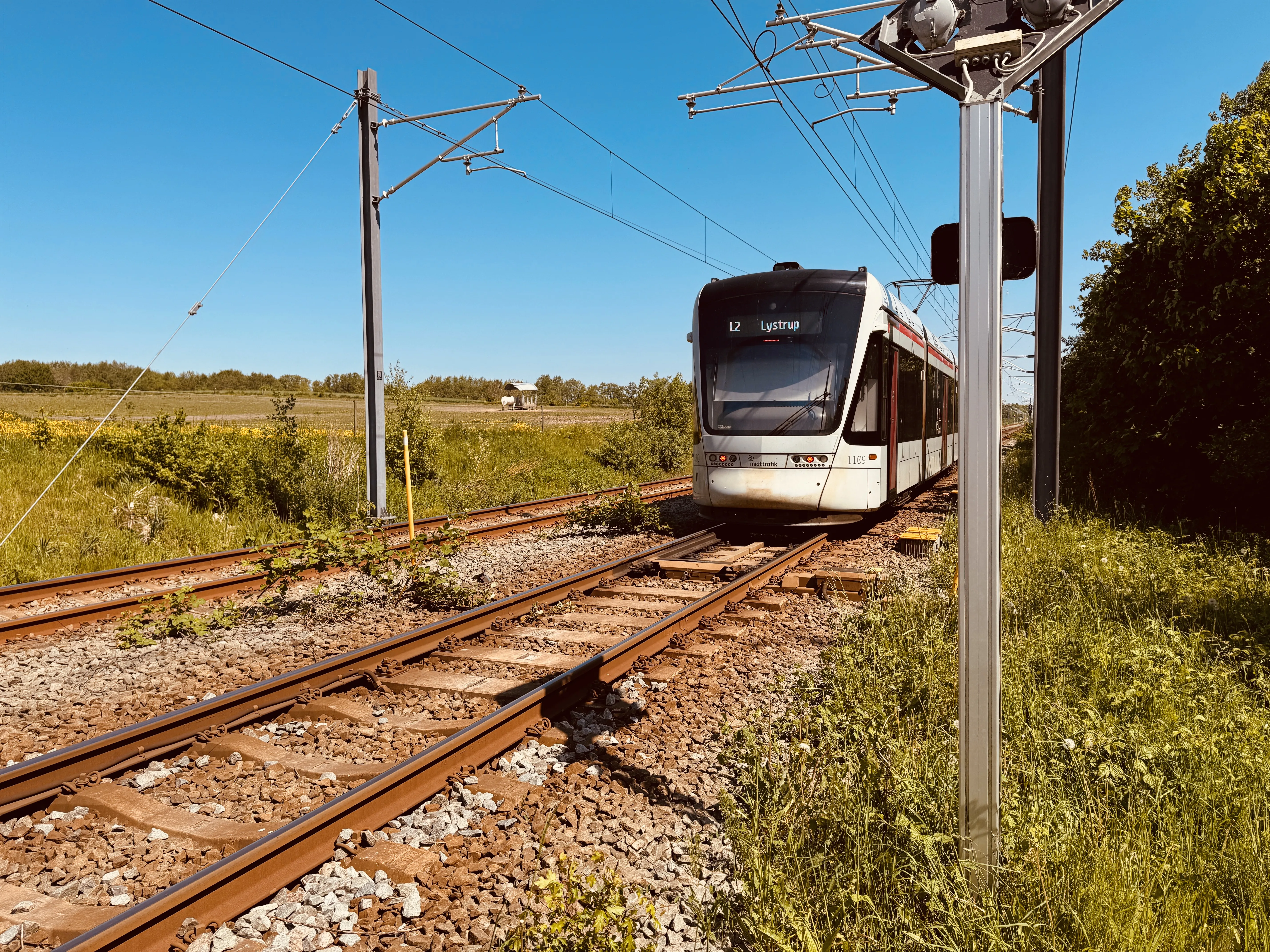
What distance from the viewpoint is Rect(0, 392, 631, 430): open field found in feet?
108

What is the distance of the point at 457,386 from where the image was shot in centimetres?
7619

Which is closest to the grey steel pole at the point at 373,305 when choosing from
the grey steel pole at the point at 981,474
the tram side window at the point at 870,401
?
the tram side window at the point at 870,401

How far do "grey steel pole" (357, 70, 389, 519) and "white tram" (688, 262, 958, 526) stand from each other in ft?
18.8

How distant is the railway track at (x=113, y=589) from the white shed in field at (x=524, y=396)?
64654mm

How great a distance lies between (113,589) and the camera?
838 centimetres

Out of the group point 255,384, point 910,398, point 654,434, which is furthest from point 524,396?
point 910,398

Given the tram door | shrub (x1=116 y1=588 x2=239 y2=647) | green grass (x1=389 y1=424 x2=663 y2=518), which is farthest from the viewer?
green grass (x1=389 y1=424 x2=663 y2=518)

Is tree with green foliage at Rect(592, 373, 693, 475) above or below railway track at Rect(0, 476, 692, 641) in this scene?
above

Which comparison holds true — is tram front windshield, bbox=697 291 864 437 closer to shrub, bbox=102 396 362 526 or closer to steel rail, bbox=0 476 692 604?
steel rail, bbox=0 476 692 604

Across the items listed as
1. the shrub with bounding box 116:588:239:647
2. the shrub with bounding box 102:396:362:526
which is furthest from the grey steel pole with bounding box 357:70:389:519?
the shrub with bounding box 116:588:239:647

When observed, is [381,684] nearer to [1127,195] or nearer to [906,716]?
[906,716]

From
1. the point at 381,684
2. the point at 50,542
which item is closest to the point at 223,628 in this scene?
the point at 381,684

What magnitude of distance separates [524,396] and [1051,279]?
74598 millimetres

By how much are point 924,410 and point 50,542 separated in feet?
43.8
